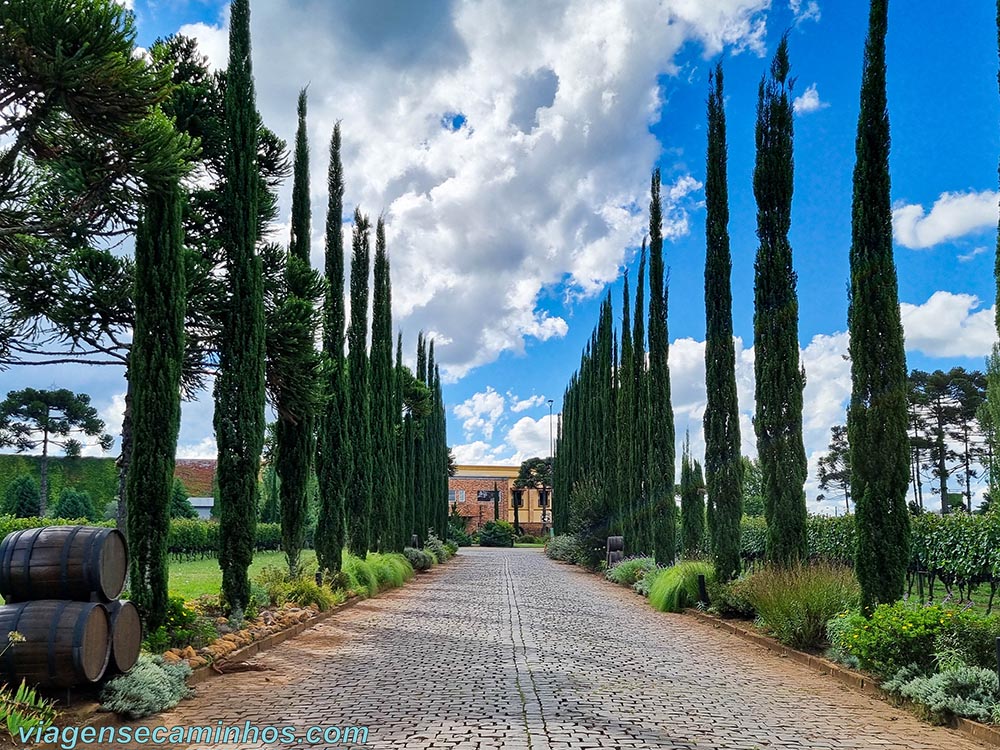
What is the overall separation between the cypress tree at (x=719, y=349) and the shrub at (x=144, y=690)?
1091 cm

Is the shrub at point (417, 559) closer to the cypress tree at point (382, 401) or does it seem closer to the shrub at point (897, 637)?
the cypress tree at point (382, 401)

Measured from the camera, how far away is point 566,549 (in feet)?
117

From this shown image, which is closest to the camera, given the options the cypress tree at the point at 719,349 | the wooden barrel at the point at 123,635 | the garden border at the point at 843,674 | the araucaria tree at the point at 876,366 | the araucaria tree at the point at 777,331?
the garden border at the point at 843,674

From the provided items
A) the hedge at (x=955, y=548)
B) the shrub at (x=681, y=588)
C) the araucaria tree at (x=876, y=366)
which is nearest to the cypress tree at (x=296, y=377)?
the shrub at (x=681, y=588)

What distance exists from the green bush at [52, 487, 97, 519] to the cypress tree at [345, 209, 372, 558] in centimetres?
2957

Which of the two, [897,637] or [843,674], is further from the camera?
[843,674]

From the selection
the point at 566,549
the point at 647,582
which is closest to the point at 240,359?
the point at 647,582

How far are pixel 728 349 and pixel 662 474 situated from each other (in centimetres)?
566

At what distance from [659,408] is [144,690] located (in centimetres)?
1609

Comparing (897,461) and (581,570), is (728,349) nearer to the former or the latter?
(897,461)

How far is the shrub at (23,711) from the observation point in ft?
16.2

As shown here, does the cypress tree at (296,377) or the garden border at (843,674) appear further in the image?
the cypress tree at (296,377)

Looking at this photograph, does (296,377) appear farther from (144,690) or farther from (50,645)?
(50,645)

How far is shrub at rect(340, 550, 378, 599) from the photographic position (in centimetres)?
1645
